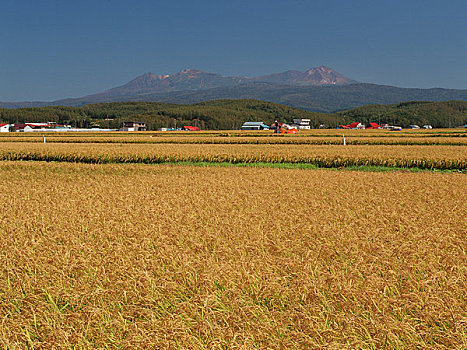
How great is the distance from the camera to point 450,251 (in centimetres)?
627

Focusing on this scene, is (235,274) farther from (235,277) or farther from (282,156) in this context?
(282,156)

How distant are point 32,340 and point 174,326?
5.26ft

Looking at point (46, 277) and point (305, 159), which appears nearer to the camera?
point (46, 277)

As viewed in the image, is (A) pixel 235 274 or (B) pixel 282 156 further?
(B) pixel 282 156

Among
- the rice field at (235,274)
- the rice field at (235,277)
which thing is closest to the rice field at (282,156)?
the rice field at (235,274)

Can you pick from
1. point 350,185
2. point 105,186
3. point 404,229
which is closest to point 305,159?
point 350,185

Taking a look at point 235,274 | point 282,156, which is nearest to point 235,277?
point 235,274

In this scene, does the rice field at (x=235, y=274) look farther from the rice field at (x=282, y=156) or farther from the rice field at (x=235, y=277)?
the rice field at (x=282, y=156)

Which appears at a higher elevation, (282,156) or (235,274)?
(282,156)

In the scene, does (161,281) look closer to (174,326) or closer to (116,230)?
(174,326)

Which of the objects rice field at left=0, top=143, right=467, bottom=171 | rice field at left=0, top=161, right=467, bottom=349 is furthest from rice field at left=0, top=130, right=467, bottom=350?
rice field at left=0, top=143, right=467, bottom=171

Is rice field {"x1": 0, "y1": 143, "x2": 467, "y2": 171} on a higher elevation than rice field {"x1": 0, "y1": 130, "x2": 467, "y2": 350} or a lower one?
higher

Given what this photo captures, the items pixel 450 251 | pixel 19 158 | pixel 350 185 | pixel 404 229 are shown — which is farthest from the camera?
pixel 19 158

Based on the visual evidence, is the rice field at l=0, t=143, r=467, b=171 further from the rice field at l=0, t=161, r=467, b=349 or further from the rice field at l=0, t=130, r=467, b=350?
the rice field at l=0, t=161, r=467, b=349
